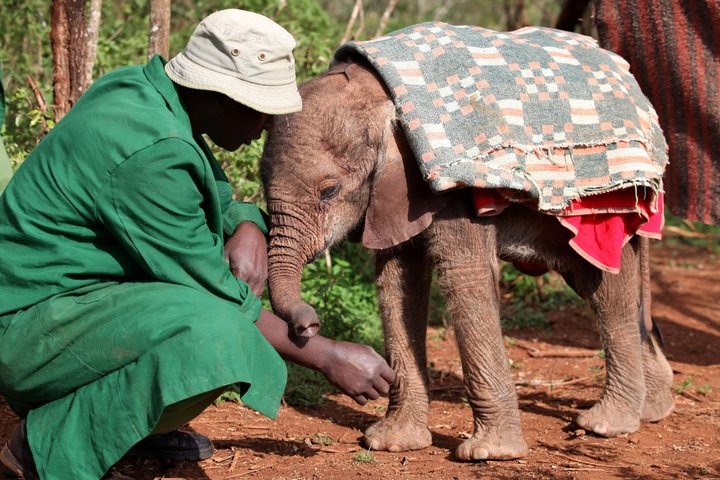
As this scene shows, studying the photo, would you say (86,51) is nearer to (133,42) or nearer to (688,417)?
(133,42)

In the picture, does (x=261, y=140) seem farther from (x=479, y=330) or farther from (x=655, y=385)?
(x=655, y=385)

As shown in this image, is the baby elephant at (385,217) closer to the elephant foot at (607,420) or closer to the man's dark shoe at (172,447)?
the elephant foot at (607,420)

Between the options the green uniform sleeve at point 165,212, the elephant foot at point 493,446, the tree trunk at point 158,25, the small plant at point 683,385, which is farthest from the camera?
the small plant at point 683,385

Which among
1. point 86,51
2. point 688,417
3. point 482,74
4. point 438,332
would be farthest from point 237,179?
point 688,417

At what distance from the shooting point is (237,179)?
6.34 metres

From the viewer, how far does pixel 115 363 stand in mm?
3348

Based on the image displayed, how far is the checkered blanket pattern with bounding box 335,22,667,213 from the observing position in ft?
14.3

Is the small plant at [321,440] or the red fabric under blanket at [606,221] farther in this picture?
the small plant at [321,440]

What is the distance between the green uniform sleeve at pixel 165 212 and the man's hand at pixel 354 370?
Answer: 1.79ft

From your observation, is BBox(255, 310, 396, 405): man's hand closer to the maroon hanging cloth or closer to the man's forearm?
the man's forearm

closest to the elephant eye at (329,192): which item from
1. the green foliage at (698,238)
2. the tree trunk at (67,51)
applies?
the tree trunk at (67,51)

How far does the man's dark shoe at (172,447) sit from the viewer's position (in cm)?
421

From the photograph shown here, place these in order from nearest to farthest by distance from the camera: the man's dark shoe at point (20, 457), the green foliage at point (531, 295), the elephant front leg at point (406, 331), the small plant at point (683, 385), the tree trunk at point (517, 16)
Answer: the man's dark shoe at point (20, 457) → the elephant front leg at point (406, 331) → the small plant at point (683, 385) → the green foliage at point (531, 295) → the tree trunk at point (517, 16)

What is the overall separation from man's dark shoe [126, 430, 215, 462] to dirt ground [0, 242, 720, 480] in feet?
0.15
